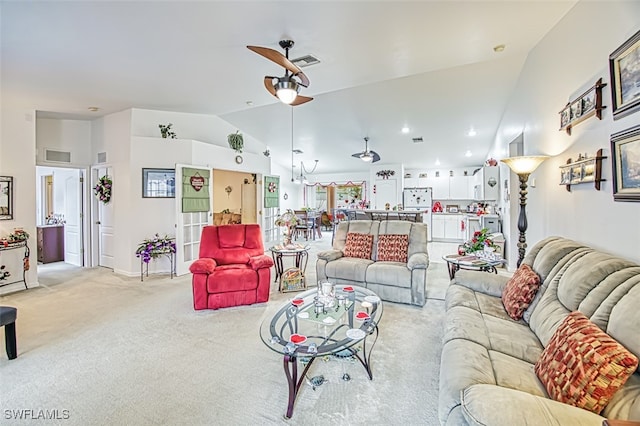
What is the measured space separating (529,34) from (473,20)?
0.95 metres

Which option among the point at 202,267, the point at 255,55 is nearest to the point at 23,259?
the point at 202,267

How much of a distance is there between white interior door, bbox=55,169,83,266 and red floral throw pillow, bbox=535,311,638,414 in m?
7.33

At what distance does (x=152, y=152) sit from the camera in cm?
525

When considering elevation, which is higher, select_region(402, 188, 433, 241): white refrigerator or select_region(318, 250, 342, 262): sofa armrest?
select_region(402, 188, 433, 241): white refrigerator

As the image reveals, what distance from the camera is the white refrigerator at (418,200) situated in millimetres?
9406

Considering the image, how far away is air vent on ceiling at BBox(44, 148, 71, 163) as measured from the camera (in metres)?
5.37

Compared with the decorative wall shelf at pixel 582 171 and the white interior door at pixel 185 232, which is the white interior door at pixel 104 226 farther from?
the decorative wall shelf at pixel 582 171

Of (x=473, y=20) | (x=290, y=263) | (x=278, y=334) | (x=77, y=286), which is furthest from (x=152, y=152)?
(x=473, y=20)

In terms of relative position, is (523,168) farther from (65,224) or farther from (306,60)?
(65,224)

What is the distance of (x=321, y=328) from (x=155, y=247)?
155 inches

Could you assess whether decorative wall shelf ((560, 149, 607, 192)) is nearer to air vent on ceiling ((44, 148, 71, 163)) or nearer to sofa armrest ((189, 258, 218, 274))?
sofa armrest ((189, 258, 218, 274))

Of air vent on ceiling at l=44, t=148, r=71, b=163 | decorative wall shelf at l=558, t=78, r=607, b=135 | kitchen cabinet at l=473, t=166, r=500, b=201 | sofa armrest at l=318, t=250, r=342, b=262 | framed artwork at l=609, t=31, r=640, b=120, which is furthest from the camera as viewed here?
kitchen cabinet at l=473, t=166, r=500, b=201

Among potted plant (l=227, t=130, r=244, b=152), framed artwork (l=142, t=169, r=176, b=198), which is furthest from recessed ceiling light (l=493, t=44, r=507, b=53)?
framed artwork (l=142, t=169, r=176, b=198)

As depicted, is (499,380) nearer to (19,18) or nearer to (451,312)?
(451,312)
